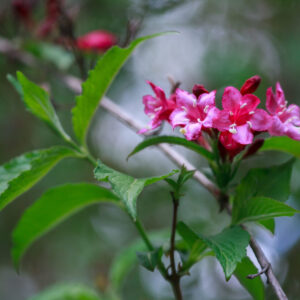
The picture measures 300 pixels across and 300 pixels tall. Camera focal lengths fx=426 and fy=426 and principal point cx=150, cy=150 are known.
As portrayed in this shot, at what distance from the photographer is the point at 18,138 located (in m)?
4.55

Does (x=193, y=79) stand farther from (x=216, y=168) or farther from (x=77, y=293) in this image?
(x=216, y=168)

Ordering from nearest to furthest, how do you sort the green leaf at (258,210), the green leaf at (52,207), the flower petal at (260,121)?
1. the green leaf at (258,210)
2. the flower petal at (260,121)
3. the green leaf at (52,207)

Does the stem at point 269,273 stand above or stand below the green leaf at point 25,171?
below

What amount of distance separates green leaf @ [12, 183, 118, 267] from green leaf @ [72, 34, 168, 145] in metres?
0.22

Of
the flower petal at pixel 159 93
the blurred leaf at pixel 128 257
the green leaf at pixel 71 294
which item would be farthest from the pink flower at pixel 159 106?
the green leaf at pixel 71 294

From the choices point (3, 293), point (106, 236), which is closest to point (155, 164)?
point (106, 236)

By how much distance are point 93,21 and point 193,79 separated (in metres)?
1.34

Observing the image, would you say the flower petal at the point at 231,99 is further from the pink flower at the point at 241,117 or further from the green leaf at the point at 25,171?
the green leaf at the point at 25,171

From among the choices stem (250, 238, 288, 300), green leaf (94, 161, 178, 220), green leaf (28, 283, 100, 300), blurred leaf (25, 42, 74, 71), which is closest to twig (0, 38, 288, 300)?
stem (250, 238, 288, 300)

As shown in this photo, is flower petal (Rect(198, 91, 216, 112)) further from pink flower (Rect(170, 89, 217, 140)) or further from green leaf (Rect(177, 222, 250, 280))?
green leaf (Rect(177, 222, 250, 280))

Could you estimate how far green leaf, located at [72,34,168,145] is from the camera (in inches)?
52.7

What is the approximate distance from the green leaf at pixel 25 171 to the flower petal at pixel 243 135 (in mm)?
529

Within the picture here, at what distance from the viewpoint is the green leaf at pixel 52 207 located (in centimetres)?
147

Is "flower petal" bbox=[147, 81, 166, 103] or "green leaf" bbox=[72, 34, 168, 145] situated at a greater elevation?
"green leaf" bbox=[72, 34, 168, 145]
